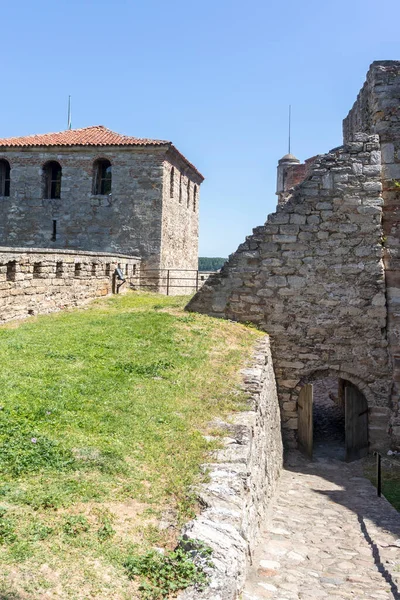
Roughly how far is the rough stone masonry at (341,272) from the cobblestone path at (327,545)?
2.24m

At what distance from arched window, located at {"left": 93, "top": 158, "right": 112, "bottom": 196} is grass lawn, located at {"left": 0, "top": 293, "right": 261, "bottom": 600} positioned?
1379 cm

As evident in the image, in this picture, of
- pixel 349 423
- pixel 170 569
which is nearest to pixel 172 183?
pixel 349 423

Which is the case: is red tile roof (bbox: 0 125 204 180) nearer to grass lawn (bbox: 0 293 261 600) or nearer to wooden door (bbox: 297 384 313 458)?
wooden door (bbox: 297 384 313 458)

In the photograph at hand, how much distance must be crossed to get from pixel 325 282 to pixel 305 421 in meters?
2.94

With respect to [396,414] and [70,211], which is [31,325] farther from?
[70,211]

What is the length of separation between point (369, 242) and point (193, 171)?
16806mm

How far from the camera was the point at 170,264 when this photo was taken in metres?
22.9

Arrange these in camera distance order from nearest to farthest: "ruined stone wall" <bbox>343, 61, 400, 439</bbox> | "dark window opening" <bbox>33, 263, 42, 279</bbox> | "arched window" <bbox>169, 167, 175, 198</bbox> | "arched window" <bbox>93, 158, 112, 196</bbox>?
"ruined stone wall" <bbox>343, 61, 400, 439</bbox>
"dark window opening" <bbox>33, 263, 42, 279</bbox>
"arched window" <bbox>93, 158, 112, 196</bbox>
"arched window" <bbox>169, 167, 175, 198</bbox>

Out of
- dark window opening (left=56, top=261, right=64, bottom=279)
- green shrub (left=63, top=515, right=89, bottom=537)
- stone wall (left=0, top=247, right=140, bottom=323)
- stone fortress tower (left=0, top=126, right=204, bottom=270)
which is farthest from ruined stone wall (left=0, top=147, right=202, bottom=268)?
green shrub (left=63, top=515, right=89, bottom=537)

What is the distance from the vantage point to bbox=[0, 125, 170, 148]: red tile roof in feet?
69.0

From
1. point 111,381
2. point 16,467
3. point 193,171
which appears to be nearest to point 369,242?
point 111,381

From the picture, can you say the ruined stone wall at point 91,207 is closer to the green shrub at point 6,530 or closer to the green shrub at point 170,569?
the green shrub at point 6,530

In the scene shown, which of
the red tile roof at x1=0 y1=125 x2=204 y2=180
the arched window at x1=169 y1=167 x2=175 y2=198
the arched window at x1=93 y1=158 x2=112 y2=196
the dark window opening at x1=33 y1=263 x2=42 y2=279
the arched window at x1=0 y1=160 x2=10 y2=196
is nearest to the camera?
the dark window opening at x1=33 y1=263 x2=42 y2=279

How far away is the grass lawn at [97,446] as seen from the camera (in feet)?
10.1
